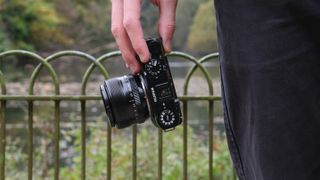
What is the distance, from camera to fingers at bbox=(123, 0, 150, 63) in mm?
644

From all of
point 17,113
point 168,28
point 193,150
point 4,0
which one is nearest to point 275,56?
point 168,28

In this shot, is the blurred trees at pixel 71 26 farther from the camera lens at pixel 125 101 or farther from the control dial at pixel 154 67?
the control dial at pixel 154 67

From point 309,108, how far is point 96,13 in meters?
21.9

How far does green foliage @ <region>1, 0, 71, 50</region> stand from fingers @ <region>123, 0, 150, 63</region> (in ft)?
56.9

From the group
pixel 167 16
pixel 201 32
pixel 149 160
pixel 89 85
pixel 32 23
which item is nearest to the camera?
pixel 167 16

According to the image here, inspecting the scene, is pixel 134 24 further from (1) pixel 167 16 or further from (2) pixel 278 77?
(2) pixel 278 77

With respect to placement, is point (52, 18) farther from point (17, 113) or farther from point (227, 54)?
point (227, 54)

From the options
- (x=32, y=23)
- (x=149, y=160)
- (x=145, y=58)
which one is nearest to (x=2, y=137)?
(x=149, y=160)

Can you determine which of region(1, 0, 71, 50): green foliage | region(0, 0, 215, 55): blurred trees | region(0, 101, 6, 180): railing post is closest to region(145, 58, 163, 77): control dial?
region(0, 101, 6, 180): railing post

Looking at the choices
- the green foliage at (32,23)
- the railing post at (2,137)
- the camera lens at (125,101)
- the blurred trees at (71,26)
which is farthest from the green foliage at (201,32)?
the camera lens at (125,101)

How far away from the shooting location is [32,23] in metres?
19.6

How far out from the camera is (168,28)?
2.26ft

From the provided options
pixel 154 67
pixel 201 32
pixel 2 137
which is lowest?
pixel 2 137

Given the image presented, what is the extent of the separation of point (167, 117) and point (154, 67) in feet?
0.23
